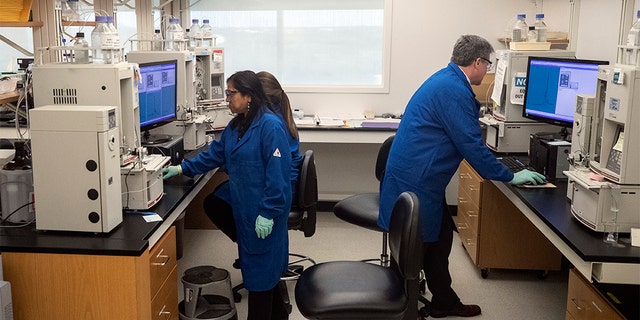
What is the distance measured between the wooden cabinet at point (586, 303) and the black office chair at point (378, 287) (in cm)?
65

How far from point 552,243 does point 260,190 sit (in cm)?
128

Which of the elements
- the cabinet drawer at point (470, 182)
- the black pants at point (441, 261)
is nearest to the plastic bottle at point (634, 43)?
the black pants at point (441, 261)

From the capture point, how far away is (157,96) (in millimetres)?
3549

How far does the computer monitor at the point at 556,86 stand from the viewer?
333 cm

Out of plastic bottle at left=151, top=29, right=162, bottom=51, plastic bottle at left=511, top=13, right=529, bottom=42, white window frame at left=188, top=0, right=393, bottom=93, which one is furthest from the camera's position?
white window frame at left=188, top=0, right=393, bottom=93

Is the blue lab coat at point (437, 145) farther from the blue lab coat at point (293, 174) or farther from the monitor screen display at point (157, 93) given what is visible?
the monitor screen display at point (157, 93)

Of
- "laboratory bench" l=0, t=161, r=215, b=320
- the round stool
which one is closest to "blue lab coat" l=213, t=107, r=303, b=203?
the round stool

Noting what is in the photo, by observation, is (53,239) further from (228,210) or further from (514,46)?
(514,46)

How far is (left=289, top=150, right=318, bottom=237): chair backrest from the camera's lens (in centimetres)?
343

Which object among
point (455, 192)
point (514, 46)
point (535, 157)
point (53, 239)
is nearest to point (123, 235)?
point (53, 239)

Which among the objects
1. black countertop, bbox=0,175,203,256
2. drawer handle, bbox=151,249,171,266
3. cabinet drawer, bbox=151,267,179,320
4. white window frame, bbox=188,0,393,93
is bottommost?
cabinet drawer, bbox=151,267,179,320

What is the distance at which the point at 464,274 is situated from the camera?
3.99 metres

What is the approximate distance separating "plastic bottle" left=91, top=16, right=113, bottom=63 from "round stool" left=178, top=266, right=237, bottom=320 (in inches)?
44.3

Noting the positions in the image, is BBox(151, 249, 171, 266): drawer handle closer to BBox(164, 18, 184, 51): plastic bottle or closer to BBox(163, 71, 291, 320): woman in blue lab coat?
BBox(163, 71, 291, 320): woman in blue lab coat
